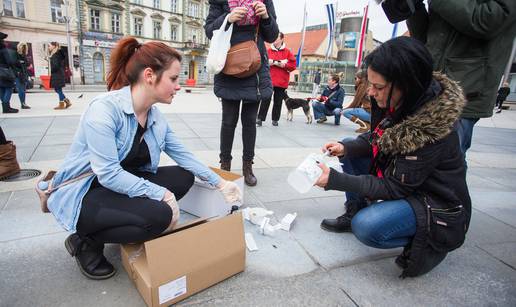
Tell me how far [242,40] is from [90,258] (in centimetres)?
205

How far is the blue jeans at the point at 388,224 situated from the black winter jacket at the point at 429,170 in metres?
0.04

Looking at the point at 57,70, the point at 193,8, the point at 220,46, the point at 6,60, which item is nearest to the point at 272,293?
the point at 220,46

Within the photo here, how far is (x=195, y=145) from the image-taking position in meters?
4.44

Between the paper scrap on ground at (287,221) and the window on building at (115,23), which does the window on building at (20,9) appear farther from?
the paper scrap on ground at (287,221)

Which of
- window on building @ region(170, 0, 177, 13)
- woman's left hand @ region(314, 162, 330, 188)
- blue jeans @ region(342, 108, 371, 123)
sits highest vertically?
window on building @ region(170, 0, 177, 13)

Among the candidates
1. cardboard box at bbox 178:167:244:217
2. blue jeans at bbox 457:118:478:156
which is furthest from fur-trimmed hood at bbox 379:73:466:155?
cardboard box at bbox 178:167:244:217

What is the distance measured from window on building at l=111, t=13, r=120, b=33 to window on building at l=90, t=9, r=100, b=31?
1.37 m

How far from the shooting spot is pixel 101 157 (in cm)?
153

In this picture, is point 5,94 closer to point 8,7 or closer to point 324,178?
point 324,178

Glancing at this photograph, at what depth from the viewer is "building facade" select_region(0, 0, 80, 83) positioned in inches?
966

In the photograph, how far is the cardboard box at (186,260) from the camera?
1322 millimetres

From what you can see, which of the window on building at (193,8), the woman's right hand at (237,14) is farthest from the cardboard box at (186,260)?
the window on building at (193,8)

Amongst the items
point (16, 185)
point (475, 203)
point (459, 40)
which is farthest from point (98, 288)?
point (475, 203)

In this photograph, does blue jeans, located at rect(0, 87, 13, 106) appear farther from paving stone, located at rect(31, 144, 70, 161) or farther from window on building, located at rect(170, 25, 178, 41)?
window on building, located at rect(170, 25, 178, 41)
